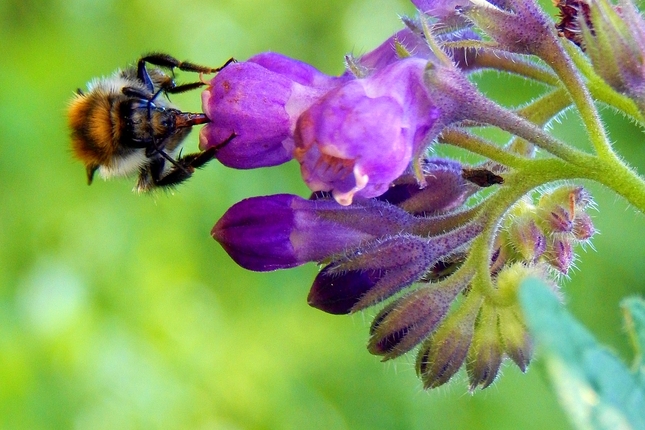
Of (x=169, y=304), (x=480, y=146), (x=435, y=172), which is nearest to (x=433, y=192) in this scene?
(x=435, y=172)

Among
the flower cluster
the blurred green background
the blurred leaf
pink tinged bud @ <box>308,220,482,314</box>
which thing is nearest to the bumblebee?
the flower cluster

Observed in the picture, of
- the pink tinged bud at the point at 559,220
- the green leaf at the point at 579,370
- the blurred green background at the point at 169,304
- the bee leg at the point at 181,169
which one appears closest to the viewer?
the green leaf at the point at 579,370

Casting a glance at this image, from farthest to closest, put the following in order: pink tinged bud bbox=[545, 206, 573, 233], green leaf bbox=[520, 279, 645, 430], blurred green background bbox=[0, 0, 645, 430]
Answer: blurred green background bbox=[0, 0, 645, 430], pink tinged bud bbox=[545, 206, 573, 233], green leaf bbox=[520, 279, 645, 430]

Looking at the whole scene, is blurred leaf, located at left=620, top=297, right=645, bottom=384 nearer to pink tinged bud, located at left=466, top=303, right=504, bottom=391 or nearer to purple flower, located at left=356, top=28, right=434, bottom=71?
pink tinged bud, located at left=466, top=303, right=504, bottom=391

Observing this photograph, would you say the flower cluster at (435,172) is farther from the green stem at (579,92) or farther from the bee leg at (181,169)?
the bee leg at (181,169)

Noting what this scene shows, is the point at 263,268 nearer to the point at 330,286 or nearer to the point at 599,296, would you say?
the point at 330,286

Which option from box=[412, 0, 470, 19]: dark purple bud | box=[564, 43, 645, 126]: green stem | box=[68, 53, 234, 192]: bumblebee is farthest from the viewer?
box=[68, 53, 234, 192]: bumblebee

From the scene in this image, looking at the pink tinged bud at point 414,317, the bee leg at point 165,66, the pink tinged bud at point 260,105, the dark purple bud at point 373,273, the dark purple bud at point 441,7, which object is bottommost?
the pink tinged bud at point 414,317

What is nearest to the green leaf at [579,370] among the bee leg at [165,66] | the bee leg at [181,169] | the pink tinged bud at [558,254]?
the pink tinged bud at [558,254]
